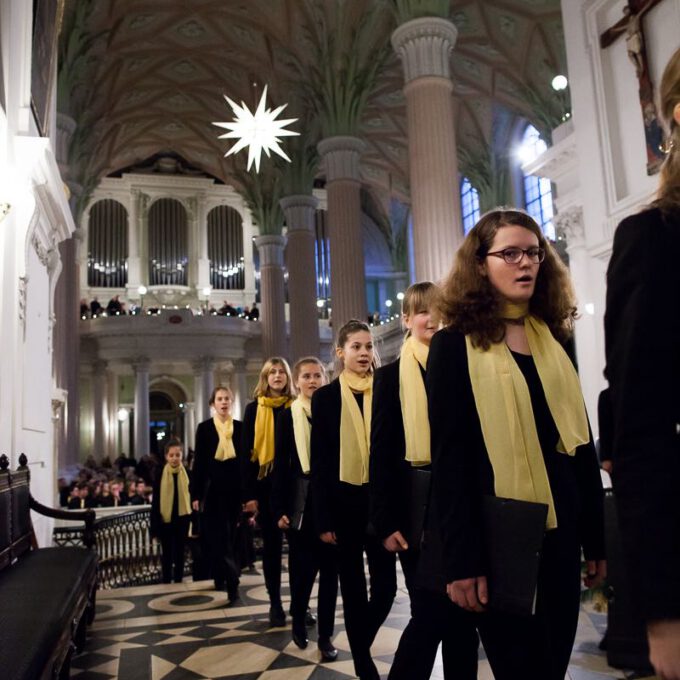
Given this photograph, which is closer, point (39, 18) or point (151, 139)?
point (39, 18)

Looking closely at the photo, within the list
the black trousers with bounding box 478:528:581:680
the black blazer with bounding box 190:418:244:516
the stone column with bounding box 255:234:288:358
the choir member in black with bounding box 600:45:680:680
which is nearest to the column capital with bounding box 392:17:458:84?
the black blazer with bounding box 190:418:244:516

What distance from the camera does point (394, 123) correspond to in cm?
2353

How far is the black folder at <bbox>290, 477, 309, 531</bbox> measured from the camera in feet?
13.0

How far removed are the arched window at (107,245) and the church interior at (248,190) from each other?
0.08 metres

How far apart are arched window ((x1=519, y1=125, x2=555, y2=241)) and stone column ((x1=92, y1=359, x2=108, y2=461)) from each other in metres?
14.5

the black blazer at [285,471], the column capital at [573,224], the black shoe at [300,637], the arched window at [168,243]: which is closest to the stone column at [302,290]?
the column capital at [573,224]

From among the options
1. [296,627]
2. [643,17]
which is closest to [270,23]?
[643,17]

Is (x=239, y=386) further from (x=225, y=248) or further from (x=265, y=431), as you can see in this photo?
(x=265, y=431)

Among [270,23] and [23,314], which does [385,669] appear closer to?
[23,314]

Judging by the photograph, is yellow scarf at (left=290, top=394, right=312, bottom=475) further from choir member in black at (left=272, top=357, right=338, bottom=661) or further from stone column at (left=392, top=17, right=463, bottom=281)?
stone column at (left=392, top=17, right=463, bottom=281)

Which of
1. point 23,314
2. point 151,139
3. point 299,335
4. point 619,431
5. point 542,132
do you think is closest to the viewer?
point 619,431

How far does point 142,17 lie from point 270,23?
3.68 metres

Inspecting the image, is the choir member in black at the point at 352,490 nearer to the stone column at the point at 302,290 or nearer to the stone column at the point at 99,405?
the stone column at the point at 302,290

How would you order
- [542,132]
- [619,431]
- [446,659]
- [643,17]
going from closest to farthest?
1. [619,431]
2. [446,659]
3. [643,17]
4. [542,132]
